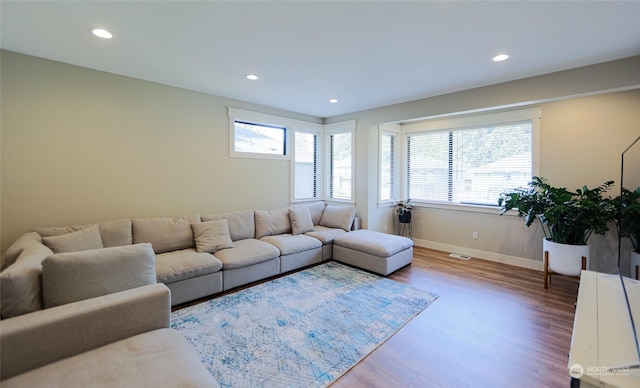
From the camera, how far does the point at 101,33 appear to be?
7.58ft

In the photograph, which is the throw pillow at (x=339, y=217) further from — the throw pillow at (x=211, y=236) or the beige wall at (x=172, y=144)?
the throw pillow at (x=211, y=236)

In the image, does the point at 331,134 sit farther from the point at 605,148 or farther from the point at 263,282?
the point at 605,148

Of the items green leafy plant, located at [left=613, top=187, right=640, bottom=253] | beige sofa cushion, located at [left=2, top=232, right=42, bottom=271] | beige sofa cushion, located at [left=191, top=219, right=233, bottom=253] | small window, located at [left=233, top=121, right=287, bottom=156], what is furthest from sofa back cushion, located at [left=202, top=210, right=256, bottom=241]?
green leafy plant, located at [left=613, top=187, right=640, bottom=253]

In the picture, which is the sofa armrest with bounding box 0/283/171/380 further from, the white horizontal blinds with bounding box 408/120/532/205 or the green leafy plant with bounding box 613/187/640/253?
the white horizontal blinds with bounding box 408/120/532/205

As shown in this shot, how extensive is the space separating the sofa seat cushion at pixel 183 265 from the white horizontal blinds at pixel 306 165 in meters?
2.47

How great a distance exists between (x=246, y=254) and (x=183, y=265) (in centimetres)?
74

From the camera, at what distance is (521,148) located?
4207mm

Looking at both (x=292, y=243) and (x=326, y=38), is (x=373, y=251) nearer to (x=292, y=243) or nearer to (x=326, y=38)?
(x=292, y=243)

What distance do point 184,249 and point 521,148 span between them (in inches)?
203

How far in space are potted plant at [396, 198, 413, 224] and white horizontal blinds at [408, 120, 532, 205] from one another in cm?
23

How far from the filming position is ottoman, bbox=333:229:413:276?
379cm

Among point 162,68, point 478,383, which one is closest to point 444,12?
point 478,383

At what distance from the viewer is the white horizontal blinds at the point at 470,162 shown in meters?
4.24

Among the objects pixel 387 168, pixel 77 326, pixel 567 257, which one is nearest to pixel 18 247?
pixel 77 326
